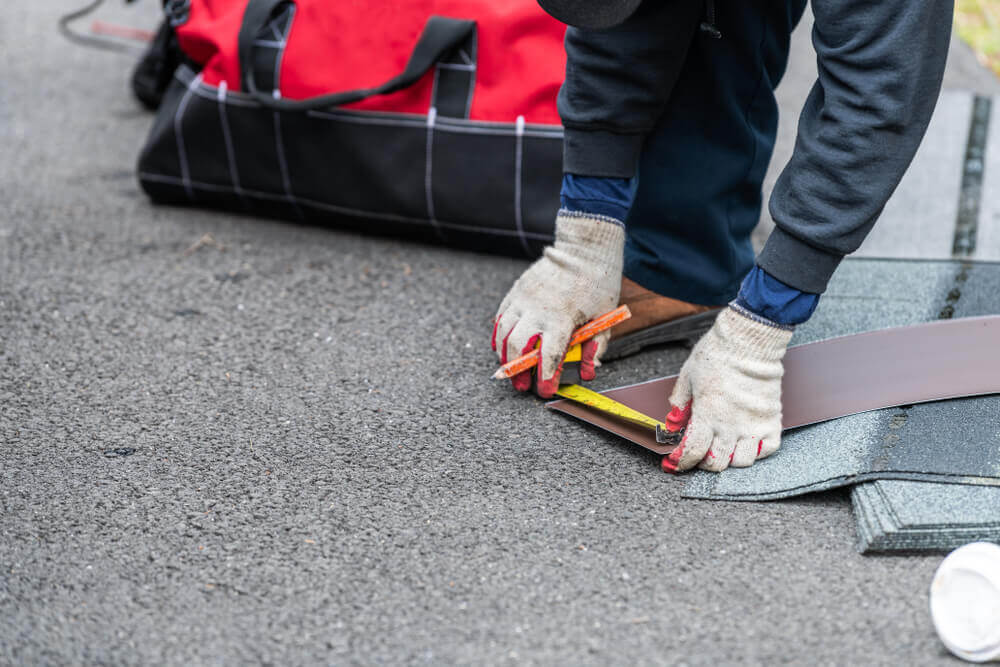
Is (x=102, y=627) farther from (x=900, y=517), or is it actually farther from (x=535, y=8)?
(x=535, y=8)

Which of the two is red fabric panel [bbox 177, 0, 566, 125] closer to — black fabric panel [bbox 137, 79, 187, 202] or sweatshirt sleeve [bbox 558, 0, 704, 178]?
black fabric panel [bbox 137, 79, 187, 202]

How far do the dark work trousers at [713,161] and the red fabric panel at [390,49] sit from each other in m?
0.31

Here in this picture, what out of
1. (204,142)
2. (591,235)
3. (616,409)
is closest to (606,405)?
(616,409)

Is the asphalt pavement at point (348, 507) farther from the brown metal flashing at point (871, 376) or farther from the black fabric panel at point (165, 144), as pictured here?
the black fabric panel at point (165, 144)

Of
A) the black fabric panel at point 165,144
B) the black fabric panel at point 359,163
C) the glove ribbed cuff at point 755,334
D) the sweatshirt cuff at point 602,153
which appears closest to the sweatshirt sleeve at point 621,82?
the sweatshirt cuff at point 602,153

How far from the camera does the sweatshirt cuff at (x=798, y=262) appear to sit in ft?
3.64

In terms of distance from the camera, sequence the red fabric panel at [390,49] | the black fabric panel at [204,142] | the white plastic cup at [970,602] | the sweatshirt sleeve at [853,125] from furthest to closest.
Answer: the black fabric panel at [204,142], the red fabric panel at [390,49], the sweatshirt sleeve at [853,125], the white plastic cup at [970,602]

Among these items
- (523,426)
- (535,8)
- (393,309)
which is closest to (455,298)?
(393,309)

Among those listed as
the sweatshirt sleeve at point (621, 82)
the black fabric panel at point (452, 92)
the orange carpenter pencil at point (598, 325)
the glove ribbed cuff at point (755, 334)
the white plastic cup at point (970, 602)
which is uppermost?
the sweatshirt sleeve at point (621, 82)

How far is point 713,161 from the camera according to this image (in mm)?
1414

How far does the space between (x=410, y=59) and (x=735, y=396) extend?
2.95 feet

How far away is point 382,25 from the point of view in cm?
176

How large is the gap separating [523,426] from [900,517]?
51cm

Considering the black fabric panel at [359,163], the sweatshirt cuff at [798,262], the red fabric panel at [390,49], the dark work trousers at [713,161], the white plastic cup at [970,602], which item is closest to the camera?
the white plastic cup at [970,602]
